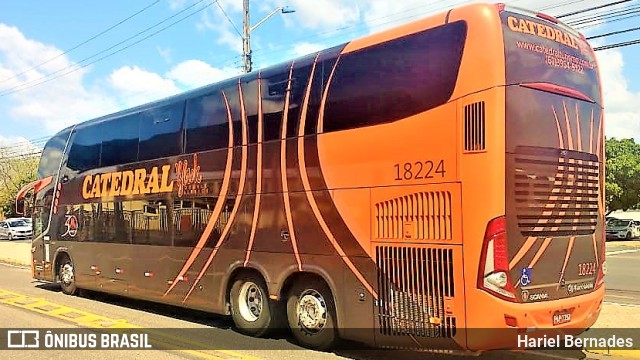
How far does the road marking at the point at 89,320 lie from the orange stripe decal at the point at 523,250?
335 centimetres

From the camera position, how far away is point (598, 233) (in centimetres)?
677

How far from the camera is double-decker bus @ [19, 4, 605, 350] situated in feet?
19.0

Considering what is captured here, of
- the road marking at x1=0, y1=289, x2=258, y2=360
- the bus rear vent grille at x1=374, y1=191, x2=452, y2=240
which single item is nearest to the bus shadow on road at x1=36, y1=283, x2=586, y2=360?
the road marking at x1=0, y1=289, x2=258, y2=360

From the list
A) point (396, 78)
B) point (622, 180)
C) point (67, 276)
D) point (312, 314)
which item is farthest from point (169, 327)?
point (622, 180)

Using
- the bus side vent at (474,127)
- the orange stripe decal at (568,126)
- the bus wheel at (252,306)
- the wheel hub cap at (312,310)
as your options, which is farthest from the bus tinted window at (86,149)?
the orange stripe decal at (568,126)

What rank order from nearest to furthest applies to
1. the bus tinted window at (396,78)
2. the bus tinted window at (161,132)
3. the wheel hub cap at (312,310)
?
the bus tinted window at (396,78)
the wheel hub cap at (312,310)
the bus tinted window at (161,132)

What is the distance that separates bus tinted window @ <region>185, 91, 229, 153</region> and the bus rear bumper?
15.9 feet

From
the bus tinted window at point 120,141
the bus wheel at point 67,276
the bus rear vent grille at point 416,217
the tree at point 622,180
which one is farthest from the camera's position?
the tree at point 622,180

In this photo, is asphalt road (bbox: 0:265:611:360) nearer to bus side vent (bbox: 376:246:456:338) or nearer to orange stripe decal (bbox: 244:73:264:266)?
bus side vent (bbox: 376:246:456:338)

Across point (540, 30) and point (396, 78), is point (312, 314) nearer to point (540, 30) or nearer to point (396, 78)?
point (396, 78)

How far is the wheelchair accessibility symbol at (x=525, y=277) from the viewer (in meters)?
5.77

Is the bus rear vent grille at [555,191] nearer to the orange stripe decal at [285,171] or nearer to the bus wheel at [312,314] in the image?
the bus wheel at [312,314]

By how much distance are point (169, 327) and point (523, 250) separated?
19.3ft

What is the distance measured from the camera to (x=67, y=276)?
43.5 feet
